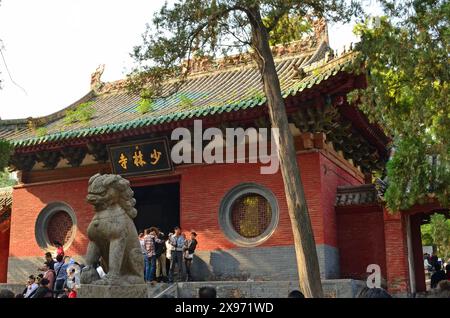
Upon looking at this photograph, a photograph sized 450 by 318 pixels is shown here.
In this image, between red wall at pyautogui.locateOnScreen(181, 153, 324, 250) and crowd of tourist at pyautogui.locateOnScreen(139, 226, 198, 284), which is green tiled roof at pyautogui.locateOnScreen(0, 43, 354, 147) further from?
crowd of tourist at pyautogui.locateOnScreen(139, 226, 198, 284)

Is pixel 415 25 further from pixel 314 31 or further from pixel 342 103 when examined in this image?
pixel 314 31

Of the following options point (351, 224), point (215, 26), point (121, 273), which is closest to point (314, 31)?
point (351, 224)

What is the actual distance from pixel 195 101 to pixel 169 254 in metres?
4.05

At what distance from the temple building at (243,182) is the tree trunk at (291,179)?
1.09 metres

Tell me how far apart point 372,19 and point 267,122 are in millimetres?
3867

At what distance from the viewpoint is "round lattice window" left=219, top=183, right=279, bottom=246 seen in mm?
11391

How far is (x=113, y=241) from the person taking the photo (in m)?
6.71

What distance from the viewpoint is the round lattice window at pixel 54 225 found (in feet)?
45.0

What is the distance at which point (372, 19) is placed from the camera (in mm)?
7680

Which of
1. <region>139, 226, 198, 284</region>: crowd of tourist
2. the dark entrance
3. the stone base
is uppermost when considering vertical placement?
the dark entrance

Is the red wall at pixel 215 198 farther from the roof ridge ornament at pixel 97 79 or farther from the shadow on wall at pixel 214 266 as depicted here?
the roof ridge ornament at pixel 97 79

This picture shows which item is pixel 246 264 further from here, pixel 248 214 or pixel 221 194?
pixel 221 194

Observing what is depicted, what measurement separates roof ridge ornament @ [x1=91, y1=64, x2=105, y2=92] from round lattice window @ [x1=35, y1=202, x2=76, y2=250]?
524 cm

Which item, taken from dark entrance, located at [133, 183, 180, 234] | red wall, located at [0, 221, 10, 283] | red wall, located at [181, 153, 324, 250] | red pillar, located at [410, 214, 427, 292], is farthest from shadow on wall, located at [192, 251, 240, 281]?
red wall, located at [0, 221, 10, 283]
